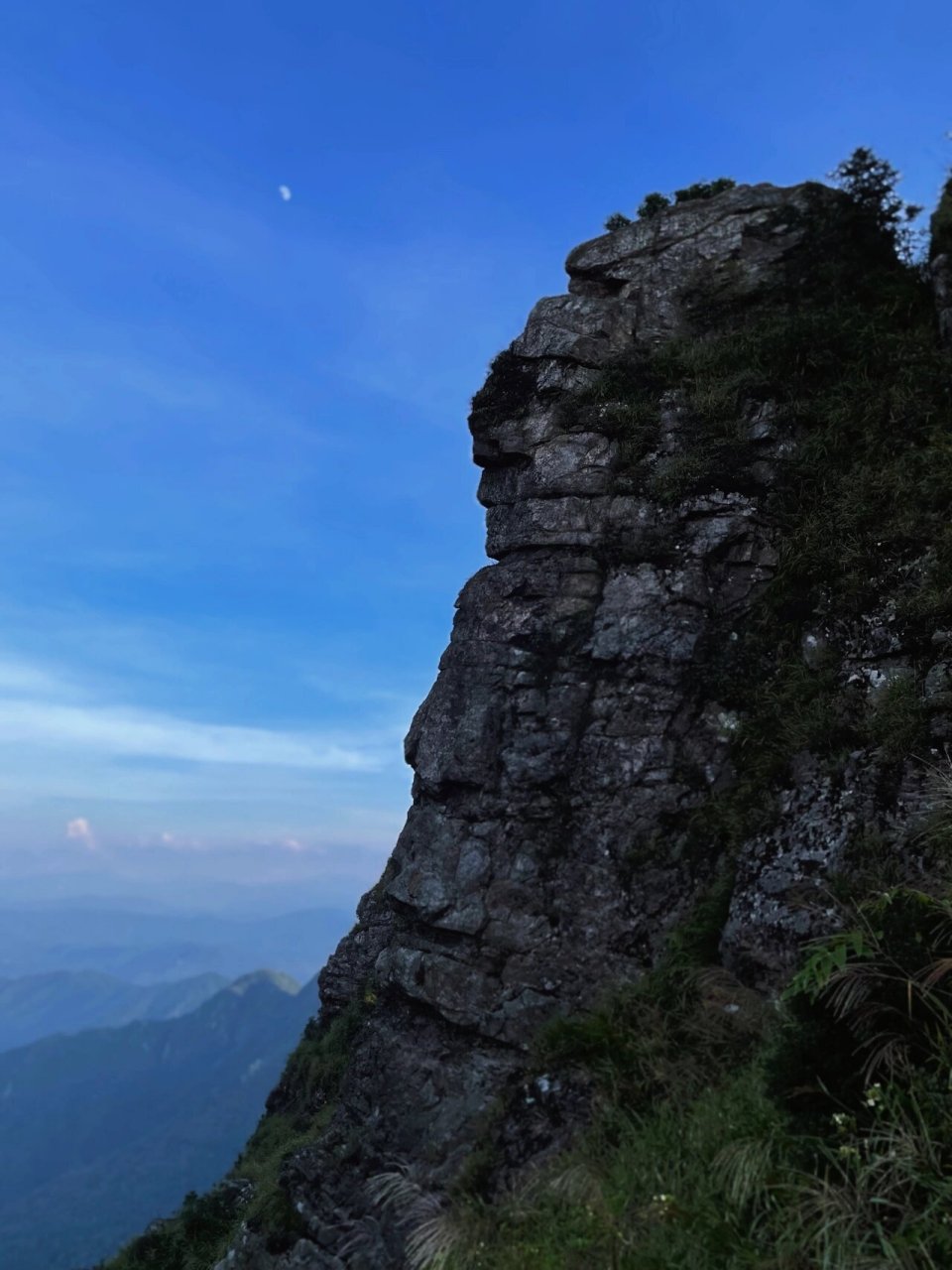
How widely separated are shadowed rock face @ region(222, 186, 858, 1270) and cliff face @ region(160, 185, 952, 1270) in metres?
0.03

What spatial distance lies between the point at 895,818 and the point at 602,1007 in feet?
12.3

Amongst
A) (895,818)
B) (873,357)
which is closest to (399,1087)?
(895,818)

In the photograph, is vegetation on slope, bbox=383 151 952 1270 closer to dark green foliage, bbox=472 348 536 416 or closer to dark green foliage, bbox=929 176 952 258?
dark green foliage, bbox=929 176 952 258

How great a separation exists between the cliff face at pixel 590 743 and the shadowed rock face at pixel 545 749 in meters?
0.03

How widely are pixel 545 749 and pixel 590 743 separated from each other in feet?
2.12

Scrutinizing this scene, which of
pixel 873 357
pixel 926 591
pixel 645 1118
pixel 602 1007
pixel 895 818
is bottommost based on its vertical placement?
pixel 645 1118

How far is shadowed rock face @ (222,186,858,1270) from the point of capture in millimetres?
11250

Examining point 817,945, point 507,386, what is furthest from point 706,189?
point 817,945

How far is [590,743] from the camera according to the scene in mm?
12602

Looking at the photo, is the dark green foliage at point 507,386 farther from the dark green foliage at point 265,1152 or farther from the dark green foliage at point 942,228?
the dark green foliage at point 265,1152

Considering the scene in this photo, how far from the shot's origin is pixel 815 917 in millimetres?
8891

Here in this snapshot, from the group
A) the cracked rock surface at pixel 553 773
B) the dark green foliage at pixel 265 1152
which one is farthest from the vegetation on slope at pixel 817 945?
the dark green foliage at pixel 265 1152

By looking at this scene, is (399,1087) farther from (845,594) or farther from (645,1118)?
(845,594)

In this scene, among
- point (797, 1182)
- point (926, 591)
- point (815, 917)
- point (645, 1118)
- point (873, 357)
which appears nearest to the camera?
point (797, 1182)
